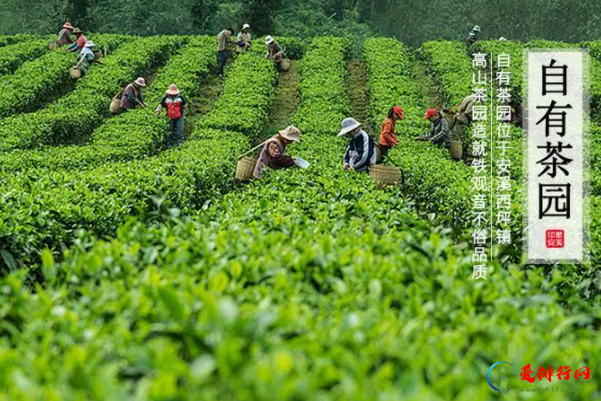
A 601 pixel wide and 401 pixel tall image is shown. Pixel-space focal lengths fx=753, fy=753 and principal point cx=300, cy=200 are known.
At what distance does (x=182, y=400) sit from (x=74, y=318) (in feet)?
3.36

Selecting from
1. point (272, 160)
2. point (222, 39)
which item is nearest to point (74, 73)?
point (222, 39)

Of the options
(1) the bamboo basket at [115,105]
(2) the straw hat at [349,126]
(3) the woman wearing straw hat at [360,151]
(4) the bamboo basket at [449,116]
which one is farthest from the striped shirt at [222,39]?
(2) the straw hat at [349,126]

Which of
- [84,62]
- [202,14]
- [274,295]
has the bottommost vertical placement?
[202,14]

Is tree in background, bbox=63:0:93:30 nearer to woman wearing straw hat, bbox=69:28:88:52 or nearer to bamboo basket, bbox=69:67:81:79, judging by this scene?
woman wearing straw hat, bbox=69:28:88:52

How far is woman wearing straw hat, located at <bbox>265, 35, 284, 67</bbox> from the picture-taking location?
984 inches

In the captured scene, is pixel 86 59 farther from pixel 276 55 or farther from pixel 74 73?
pixel 276 55

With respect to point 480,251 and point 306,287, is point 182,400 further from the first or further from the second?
point 480,251

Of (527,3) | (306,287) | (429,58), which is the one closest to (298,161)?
(306,287)

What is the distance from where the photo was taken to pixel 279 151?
1162 centimetres

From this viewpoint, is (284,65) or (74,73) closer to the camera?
(74,73)

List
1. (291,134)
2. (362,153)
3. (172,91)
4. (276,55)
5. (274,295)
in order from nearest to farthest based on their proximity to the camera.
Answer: (274,295) → (362,153) → (291,134) → (172,91) → (276,55)

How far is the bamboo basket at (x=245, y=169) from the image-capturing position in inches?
448

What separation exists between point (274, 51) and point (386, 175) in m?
15.8

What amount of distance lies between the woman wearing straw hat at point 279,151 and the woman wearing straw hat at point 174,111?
6.88 metres
